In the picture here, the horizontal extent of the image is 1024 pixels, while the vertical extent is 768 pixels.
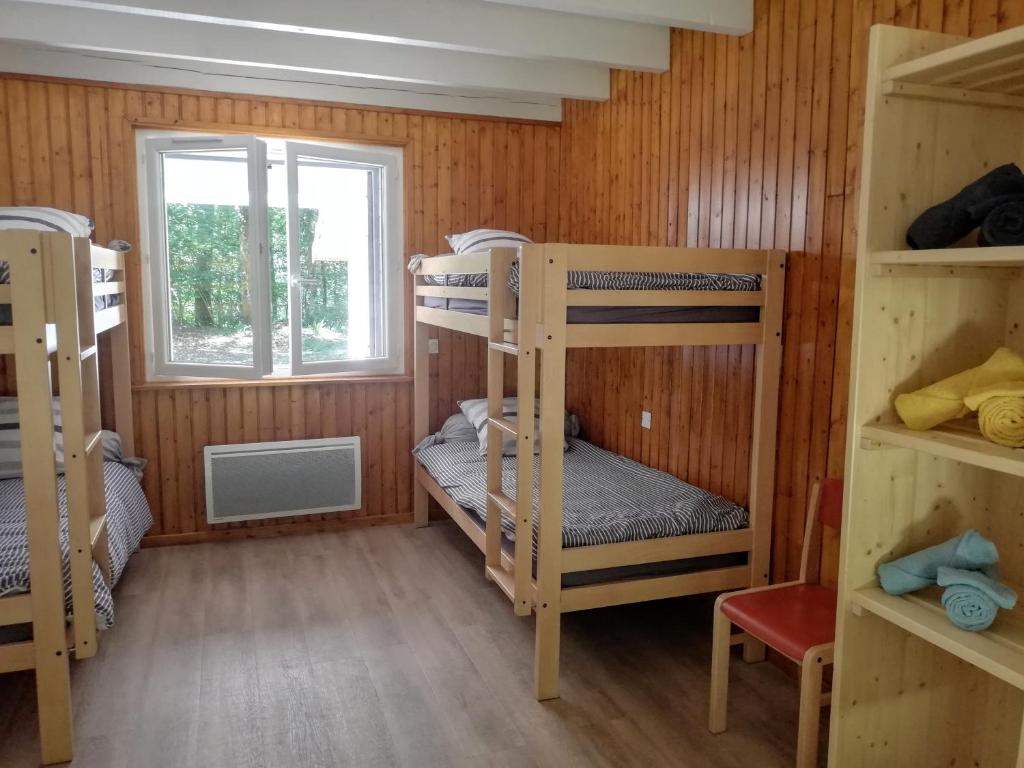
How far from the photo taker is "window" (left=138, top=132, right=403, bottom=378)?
405 cm

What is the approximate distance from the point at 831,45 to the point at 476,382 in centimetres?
271

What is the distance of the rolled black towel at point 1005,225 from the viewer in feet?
5.03

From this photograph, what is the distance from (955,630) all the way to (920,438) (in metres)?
0.41

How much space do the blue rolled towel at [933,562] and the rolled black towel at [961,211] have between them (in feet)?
2.08

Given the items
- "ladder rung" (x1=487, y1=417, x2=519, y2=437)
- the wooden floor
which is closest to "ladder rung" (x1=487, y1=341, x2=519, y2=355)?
"ladder rung" (x1=487, y1=417, x2=519, y2=437)

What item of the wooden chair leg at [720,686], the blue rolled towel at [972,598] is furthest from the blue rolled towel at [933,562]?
the wooden chair leg at [720,686]

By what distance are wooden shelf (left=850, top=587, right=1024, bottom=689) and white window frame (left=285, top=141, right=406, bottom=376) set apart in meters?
3.16

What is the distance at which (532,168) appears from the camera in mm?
4625

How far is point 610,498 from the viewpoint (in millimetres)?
3131

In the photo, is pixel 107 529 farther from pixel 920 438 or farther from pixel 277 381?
pixel 920 438

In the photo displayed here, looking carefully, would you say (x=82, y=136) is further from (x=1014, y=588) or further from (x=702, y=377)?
(x=1014, y=588)

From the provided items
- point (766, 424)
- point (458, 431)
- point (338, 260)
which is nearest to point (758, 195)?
point (766, 424)

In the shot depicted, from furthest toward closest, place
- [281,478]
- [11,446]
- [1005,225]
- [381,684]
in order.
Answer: [281,478] → [11,446] → [381,684] → [1005,225]

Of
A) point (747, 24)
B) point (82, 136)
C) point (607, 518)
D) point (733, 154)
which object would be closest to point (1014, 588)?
point (607, 518)
